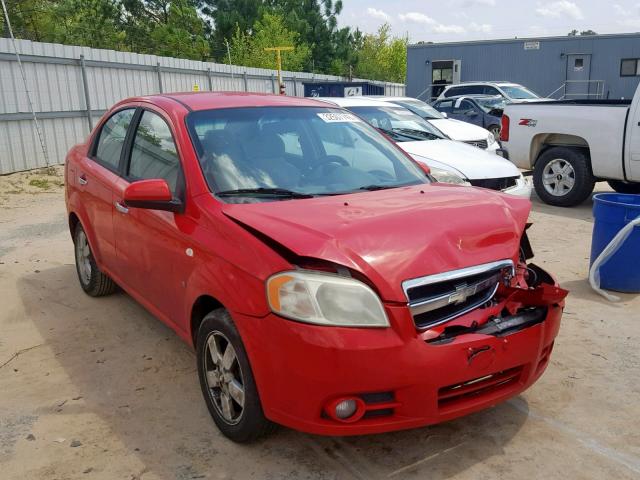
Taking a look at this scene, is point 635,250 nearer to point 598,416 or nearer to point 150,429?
point 598,416

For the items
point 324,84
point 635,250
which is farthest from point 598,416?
point 324,84

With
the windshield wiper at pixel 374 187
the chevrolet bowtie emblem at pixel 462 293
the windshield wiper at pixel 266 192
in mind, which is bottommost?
the chevrolet bowtie emblem at pixel 462 293

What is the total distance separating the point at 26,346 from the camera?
428 centimetres

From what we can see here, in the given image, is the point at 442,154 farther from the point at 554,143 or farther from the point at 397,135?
the point at 554,143

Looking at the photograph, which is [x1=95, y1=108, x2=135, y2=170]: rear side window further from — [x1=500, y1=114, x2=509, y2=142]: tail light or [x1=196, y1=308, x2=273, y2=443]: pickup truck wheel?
[x1=500, y1=114, x2=509, y2=142]: tail light

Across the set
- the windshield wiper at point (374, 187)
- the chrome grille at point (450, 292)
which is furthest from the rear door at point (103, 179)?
the chrome grille at point (450, 292)

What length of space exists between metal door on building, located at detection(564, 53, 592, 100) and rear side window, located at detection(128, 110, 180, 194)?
28143 millimetres

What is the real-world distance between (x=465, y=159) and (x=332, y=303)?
16.8 ft

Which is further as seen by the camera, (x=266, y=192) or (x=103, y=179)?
(x=103, y=179)

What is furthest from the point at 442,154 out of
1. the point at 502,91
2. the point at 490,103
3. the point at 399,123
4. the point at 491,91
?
the point at 491,91

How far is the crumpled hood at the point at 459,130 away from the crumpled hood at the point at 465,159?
1902 millimetres

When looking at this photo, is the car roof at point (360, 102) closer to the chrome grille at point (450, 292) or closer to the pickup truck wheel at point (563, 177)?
the pickup truck wheel at point (563, 177)

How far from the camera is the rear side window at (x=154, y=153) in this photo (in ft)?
11.5

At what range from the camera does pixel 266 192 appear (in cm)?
322
